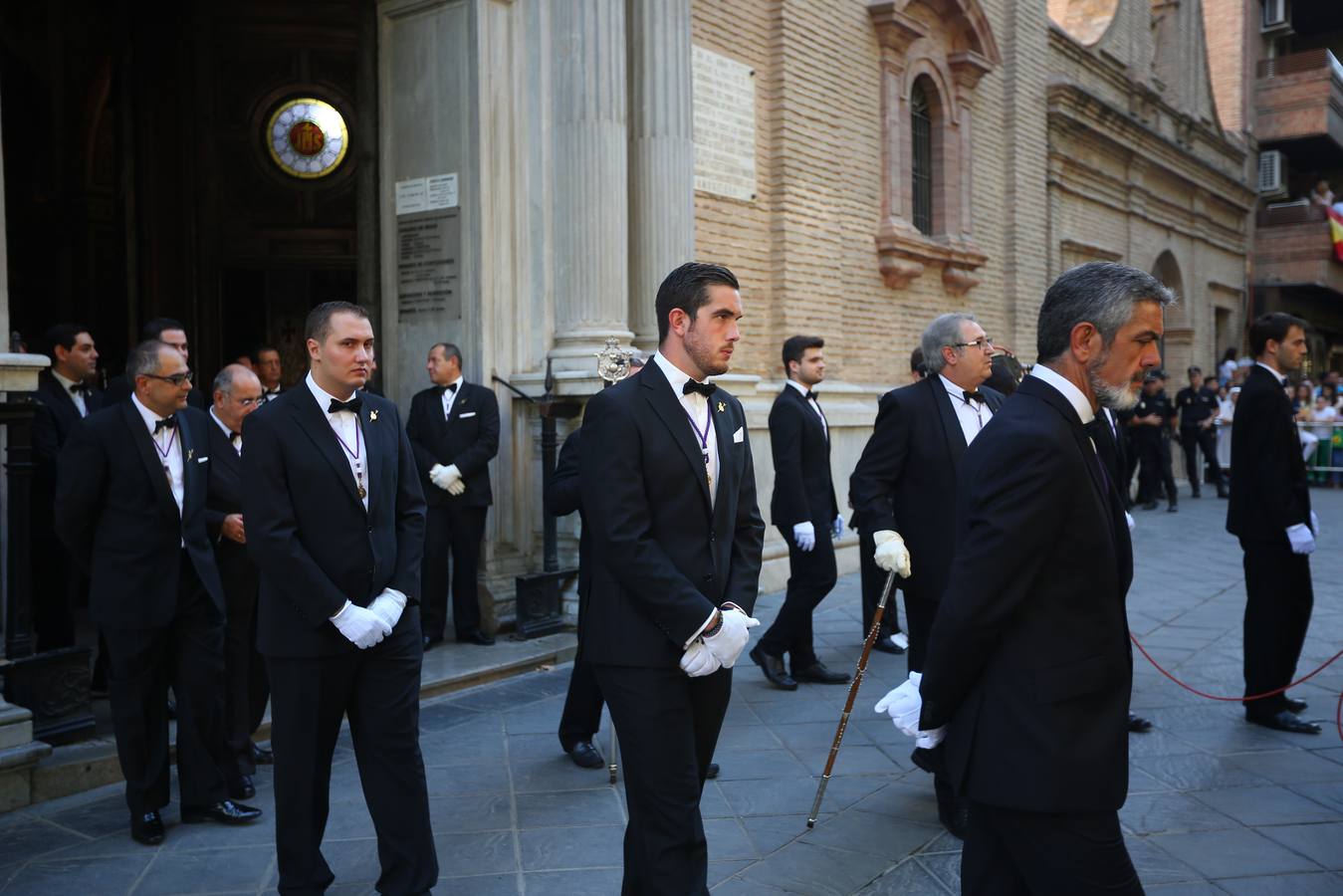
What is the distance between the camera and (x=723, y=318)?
326cm

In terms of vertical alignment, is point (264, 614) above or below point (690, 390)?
below

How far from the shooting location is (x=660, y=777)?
305 centimetres

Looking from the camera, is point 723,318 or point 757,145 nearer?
point 723,318

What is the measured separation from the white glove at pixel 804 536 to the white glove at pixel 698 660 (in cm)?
351

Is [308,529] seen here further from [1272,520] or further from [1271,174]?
[1271,174]

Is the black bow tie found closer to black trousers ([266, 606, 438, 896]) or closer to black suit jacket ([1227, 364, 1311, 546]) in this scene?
black trousers ([266, 606, 438, 896])

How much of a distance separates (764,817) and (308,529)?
7.29 ft

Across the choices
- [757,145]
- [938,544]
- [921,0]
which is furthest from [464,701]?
[921,0]

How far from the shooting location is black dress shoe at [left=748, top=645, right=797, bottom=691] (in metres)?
6.54

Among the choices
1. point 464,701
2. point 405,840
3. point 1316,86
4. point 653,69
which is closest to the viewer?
point 405,840

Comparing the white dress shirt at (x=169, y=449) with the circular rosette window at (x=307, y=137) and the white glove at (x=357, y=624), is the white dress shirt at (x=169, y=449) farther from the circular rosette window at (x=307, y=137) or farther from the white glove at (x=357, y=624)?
the circular rosette window at (x=307, y=137)

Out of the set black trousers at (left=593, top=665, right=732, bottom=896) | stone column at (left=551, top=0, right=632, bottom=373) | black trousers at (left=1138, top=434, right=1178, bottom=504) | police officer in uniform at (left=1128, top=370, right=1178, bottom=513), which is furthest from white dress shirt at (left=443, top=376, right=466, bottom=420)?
black trousers at (left=1138, top=434, right=1178, bottom=504)

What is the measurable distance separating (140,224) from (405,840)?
9039 millimetres

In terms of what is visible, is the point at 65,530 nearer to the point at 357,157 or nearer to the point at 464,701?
the point at 464,701
